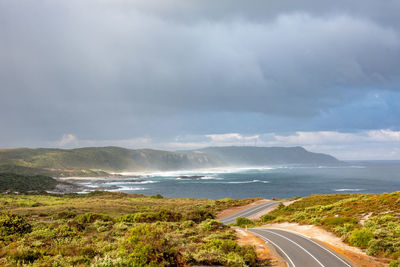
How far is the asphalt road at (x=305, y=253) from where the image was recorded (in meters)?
17.3

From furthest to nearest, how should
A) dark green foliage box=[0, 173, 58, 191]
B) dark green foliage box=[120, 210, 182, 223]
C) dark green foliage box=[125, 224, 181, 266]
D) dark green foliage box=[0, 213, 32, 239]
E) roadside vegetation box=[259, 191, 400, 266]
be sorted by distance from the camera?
dark green foliage box=[0, 173, 58, 191] < dark green foliage box=[120, 210, 182, 223] < roadside vegetation box=[259, 191, 400, 266] < dark green foliage box=[0, 213, 32, 239] < dark green foliage box=[125, 224, 181, 266]

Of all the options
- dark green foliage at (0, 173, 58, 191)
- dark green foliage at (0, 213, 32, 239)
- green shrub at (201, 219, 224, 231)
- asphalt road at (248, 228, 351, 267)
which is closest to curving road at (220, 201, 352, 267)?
asphalt road at (248, 228, 351, 267)

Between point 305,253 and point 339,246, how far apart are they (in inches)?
185

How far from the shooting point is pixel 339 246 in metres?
22.2

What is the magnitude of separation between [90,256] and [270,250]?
14.0 m

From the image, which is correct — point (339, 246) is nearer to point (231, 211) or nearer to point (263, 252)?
point (263, 252)

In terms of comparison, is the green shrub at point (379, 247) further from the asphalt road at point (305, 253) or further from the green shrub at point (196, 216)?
the green shrub at point (196, 216)

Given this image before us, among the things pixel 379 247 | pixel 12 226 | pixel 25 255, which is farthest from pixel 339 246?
pixel 12 226

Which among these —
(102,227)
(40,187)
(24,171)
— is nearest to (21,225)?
(102,227)

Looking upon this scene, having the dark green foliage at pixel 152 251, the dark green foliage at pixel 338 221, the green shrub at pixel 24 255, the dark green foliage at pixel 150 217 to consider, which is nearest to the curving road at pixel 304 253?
the dark green foliage at pixel 338 221

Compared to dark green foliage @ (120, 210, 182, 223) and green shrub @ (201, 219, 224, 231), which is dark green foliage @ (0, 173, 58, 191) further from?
green shrub @ (201, 219, 224, 231)

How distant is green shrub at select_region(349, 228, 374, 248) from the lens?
69.3ft

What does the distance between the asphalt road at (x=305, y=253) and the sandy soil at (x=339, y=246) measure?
0.89 metres

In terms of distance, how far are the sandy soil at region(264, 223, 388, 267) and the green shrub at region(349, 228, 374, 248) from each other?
594 mm
